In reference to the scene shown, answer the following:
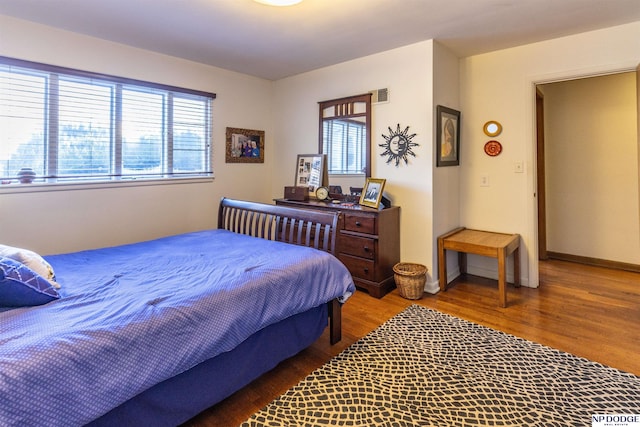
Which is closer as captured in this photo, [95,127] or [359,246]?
[95,127]

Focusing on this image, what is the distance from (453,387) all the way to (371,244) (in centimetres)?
155

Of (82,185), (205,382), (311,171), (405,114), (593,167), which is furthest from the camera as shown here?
(593,167)

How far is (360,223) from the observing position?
3.35 meters

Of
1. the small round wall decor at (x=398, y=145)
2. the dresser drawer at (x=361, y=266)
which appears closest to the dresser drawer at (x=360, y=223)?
the dresser drawer at (x=361, y=266)

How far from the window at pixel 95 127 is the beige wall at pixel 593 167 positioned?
4.39 m

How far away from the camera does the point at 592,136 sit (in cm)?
424

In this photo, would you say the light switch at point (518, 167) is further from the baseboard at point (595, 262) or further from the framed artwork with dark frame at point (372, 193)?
the baseboard at point (595, 262)

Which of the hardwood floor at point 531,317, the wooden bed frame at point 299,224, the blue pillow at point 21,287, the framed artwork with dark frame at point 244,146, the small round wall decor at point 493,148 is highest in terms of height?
the framed artwork with dark frame at point 244,146

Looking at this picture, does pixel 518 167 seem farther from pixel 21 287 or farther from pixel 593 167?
pixel 21 287

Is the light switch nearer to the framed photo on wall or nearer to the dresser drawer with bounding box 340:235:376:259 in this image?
the dresser drawer with bounding box 340:235:376:259

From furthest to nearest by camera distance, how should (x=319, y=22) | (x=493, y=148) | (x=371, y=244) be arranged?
(x=493, y=148)
(x=371, y=244)
(x=319, y=22)

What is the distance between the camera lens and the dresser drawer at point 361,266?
3.31 m

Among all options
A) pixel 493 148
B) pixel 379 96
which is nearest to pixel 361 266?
pixel 379 96

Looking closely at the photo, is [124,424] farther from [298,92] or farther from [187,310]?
[298,92]
